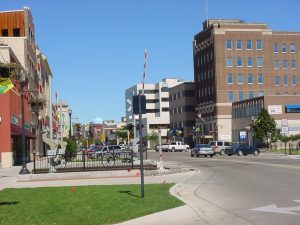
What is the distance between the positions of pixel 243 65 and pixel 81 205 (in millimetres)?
100151

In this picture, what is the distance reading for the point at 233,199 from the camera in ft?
53.4

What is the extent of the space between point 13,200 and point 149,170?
15.7m

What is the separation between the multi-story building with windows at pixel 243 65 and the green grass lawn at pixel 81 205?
297 feet

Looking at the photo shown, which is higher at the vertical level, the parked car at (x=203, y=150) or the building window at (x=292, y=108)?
the building window at (x=292, y=108)

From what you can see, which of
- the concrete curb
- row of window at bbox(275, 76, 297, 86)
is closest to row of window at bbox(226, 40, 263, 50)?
row of window at bbox(275, 76, 297, 86)

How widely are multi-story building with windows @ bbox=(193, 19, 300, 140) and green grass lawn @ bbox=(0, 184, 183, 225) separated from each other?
9058cm

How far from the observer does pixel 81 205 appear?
14.7m

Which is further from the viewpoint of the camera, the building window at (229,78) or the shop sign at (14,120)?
the building window at (229,78)

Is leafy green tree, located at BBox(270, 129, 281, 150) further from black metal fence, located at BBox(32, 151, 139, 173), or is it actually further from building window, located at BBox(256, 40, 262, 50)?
black metal fence, located at BBox(32, 151, 139, 173)

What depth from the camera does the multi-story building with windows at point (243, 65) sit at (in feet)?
362

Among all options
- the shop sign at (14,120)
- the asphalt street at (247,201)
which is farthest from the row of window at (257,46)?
the asphalt street at (247,201)

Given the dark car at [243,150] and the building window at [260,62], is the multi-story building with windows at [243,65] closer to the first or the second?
the building window at [260,62]

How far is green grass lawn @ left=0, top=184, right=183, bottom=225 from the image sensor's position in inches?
482

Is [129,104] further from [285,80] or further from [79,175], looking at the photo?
[285,80]
